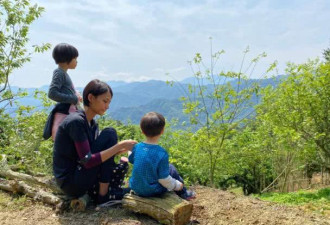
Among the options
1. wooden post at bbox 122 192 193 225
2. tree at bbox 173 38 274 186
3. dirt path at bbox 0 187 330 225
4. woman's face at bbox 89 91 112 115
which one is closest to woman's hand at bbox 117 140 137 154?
A: woman's face at bbox 89 91 112 115

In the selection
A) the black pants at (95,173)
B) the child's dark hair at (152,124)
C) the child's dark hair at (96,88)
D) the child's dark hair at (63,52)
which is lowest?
the black pants at (95,173)

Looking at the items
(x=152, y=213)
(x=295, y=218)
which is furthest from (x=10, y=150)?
(x=295, y=218)

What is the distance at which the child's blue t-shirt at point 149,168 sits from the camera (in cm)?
357

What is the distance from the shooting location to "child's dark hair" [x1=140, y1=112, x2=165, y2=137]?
3508mm

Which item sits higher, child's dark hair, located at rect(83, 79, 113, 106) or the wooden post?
child's dark hair, located at rect(83, 79, 113, 106)

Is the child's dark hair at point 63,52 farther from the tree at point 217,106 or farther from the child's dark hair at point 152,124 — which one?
the tree at point 217,106

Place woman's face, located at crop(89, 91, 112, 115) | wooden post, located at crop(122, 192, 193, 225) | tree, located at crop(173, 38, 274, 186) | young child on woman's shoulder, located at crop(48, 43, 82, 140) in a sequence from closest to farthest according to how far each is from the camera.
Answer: wooden post, located at crop(122, 192, 193, 225), woman's face, located at crop(89, 91, 112, 115), young child on woman's shoulder, located at crop(48, 43, 82, 140), tree, located at crop(173, 38, 274, 186)

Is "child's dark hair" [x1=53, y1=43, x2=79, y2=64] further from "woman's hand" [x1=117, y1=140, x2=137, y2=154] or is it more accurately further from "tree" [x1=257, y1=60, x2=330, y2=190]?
"tree" [x1=257, y1=60, x2=330, y2=190]

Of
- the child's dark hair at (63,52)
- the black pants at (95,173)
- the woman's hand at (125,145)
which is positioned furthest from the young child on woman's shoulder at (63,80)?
the woman's hand at (125,145)

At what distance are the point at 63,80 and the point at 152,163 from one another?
5.74 ft

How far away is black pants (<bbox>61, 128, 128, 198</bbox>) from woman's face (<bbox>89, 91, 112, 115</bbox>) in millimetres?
275

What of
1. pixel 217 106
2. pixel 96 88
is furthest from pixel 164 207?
pixel 217 106

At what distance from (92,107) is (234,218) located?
7.59ft

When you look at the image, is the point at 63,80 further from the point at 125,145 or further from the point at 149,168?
the point at 149,168
